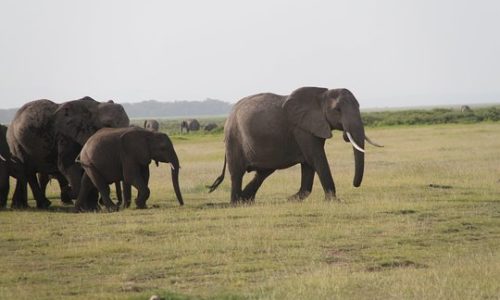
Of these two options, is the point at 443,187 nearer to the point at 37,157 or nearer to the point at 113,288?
the point at 37,157

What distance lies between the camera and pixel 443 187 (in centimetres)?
2216

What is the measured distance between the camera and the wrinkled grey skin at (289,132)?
64.3 feet

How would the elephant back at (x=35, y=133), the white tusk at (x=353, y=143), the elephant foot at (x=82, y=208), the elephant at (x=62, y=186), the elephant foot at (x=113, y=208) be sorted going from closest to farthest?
the white tusk at (x=353, y=143), the elephant foot at (x=113, y=208), the elephant foot at (x=82, y=208), the elephant back at (x=35, y=133), the elephant at (x=62, y=186)

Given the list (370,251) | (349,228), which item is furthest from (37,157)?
(370,251)

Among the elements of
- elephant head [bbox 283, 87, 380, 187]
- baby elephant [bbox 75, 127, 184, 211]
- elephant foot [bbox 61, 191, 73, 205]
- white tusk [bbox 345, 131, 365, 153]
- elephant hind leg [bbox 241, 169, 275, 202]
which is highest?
elephant head [bbox 283, 87, 380, 187]

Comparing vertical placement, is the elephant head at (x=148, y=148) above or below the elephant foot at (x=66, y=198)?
above

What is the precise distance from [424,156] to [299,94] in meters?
16.1

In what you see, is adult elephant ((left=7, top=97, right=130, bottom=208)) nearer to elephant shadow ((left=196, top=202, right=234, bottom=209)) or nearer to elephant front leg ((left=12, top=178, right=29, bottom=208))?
elephant front leg ((left=12, top=178, right=29, bottom=208))

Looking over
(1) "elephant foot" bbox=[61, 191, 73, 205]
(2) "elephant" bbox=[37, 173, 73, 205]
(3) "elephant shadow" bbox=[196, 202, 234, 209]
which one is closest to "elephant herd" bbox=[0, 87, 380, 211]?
(3) "elephant shadow" bbox=[196, 202, 234, 209]

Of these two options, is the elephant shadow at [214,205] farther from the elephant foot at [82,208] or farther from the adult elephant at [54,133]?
the adult elephant at [54,133]

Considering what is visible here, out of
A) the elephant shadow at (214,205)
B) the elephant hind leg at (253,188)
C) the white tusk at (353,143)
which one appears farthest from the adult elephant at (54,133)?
the white tusk at (353,143)

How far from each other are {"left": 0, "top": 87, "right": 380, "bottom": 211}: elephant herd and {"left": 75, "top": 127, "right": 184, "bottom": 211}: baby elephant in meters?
0.02

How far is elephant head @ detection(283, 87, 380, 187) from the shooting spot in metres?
19.2

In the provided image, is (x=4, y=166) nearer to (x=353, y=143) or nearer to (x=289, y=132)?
(x=289, y=132)
